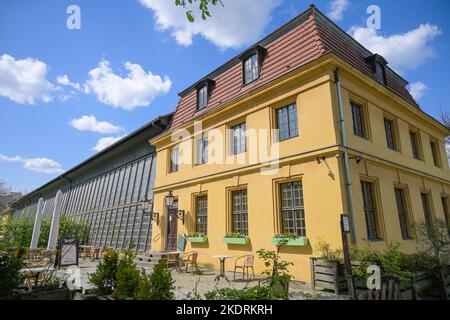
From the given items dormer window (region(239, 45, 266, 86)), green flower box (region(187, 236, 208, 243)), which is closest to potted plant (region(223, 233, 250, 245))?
green flower box (region(187, 236, 208, 243))

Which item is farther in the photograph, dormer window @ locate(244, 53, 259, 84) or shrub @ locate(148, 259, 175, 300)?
dormer window @ locate(244, 53, 259, 84)

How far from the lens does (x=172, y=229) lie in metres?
14.5

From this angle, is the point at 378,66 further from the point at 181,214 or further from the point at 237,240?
the point at 181,214

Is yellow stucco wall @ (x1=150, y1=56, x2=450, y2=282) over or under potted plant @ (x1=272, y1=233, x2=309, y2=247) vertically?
over

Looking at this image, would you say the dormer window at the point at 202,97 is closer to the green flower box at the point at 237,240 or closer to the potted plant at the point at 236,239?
the potted plant at the point at 236,239

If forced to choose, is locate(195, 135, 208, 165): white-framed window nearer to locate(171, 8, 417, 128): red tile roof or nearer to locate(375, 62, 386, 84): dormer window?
locate(171, 8, 417, 128): red tile roof

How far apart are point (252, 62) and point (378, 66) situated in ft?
18.3

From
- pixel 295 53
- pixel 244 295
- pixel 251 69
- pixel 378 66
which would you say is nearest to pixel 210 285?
pixel 244 295

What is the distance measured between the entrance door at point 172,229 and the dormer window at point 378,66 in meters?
11.1

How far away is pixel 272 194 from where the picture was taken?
9.80 metres

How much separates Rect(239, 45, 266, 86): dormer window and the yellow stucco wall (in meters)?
1.27

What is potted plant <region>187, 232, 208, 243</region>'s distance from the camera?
1209 cm
